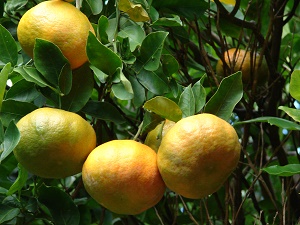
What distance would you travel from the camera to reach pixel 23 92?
2.89ft

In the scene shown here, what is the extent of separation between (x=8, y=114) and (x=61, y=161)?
0.15m

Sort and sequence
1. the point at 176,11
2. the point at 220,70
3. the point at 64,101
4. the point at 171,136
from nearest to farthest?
the point at 171,136
the point at 64,101
the point at 176,11
the point at 220,70

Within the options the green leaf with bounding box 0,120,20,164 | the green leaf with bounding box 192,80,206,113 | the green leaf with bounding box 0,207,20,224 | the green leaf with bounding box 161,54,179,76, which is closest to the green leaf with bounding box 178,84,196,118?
the green leaf with bounding box 192,80,206,113

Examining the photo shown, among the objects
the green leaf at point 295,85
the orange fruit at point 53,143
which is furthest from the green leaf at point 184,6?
the orange fruit at point 53,143

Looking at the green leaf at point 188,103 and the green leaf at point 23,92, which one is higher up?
the green leaf at point 188,103

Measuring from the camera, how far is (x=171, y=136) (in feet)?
2.29

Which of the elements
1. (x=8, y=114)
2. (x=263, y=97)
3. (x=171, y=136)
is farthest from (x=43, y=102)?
(x=263, y=97)

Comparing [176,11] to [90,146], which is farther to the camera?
[176,11]

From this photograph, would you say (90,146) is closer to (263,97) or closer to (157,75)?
(157,75)

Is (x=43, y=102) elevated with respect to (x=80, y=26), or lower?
lower

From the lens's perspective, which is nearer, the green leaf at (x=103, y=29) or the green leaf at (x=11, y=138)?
the green leaf at (x=11, y=138)

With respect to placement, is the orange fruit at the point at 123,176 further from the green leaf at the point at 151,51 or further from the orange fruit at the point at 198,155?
the green leaf at the point at 151,51

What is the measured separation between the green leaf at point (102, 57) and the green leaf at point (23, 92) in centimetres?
Answer: 14

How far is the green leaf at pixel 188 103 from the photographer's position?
2.56 feet
